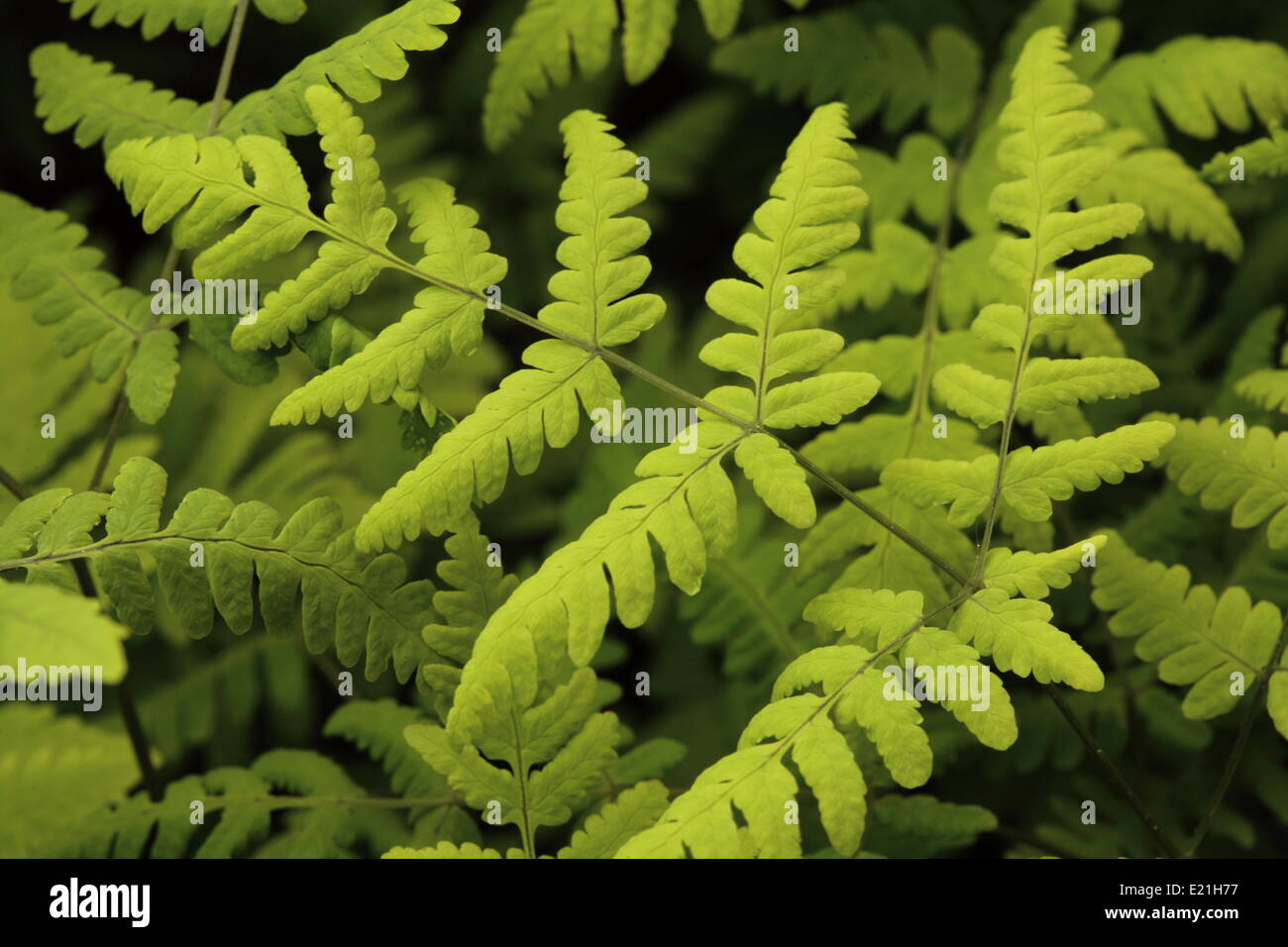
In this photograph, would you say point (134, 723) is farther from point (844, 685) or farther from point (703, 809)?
point (844, 685)

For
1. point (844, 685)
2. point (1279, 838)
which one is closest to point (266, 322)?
point (844, 685)

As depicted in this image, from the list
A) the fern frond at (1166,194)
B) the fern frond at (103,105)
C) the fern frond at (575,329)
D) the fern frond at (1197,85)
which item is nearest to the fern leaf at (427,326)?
the fern frond at (575,329)

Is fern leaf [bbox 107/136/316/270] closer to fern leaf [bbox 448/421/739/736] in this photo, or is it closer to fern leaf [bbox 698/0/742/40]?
fern leaf [bbox 448/421/739/736]

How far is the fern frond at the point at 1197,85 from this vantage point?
7.43 ft

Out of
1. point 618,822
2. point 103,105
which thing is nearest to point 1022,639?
point 618,822

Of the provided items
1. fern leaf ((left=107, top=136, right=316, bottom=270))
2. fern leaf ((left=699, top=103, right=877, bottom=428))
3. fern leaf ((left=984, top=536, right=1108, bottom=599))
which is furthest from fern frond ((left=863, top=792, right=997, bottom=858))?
fern leaf ((left=107, top=136, right=316, bottom=270))

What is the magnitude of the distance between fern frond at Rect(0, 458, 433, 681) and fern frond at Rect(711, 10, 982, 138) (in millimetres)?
1544

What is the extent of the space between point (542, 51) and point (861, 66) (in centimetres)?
82

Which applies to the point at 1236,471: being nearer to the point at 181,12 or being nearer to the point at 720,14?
the point at 720,14

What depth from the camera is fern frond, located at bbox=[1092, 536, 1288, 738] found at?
1808mm

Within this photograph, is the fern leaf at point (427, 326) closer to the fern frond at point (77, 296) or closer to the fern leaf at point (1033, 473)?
the fern frond at point (77, 296)

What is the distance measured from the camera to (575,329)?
174 cm
